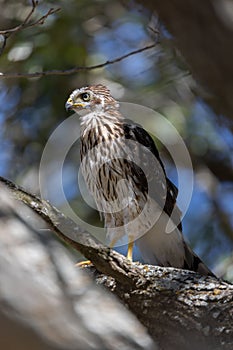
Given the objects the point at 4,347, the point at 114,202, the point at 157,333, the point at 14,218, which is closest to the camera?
the point at 4,347

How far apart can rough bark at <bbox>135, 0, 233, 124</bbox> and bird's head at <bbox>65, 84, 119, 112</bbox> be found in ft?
13.3

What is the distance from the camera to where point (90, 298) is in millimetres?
1454

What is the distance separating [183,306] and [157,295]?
0.15 meters

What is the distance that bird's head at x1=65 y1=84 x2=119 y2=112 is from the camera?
5.48 m

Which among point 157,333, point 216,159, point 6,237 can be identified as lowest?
point 157,333

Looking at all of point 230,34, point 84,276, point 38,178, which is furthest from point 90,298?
point 38,178

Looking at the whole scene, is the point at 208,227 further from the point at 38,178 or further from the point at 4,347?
the point at 4,347

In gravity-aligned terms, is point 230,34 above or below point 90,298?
above

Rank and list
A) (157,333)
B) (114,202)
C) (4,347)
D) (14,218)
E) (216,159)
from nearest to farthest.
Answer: (4,347), (14,218), (157,333), (114,202), (216,159)

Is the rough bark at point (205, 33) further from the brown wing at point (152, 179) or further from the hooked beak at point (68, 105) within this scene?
the hooked beak at point (68, 105)

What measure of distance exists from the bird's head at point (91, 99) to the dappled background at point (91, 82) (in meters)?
0.70

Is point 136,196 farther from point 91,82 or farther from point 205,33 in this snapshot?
point 205,33

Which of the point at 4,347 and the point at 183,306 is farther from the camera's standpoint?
the point at 183,306

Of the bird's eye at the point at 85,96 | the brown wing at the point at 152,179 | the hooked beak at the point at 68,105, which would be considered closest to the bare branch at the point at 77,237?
the brown wing at the point at 152,179
